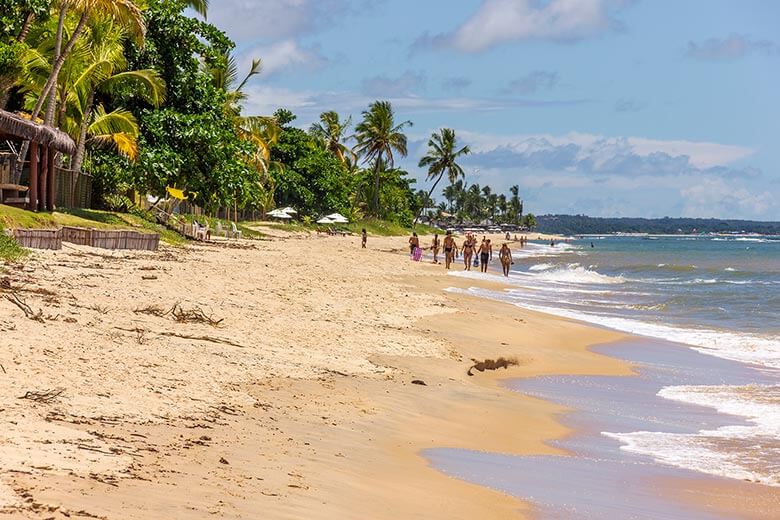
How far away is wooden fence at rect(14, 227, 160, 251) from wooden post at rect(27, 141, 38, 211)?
2103mm

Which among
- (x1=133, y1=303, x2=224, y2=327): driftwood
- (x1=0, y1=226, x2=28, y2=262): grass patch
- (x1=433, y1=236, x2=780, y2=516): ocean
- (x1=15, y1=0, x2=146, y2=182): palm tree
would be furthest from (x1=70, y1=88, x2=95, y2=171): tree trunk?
(x1=133, y1=303, x2=224, y2=327): driftwood

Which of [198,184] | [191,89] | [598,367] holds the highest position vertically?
[191,89]

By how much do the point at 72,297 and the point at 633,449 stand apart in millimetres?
7172

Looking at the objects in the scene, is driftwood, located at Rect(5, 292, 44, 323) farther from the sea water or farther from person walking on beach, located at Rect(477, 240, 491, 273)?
person walking on beach, located at Rect(477, 240, 491, 273)

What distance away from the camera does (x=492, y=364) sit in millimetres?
13938

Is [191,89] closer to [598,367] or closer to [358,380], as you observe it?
[598,367]

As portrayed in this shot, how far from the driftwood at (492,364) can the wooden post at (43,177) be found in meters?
14.6

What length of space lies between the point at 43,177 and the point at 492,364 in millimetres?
14904

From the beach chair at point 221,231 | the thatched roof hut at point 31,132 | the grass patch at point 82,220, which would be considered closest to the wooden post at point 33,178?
the thatched roof hut at point 31,132

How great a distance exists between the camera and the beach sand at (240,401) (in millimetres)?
5523

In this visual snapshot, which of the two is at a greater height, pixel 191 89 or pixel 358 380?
pixel 191 89

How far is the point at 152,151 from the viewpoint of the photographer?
31.0 m

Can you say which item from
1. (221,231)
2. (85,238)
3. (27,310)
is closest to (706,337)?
(85,238)

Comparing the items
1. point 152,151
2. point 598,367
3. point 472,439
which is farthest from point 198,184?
point 472,439
